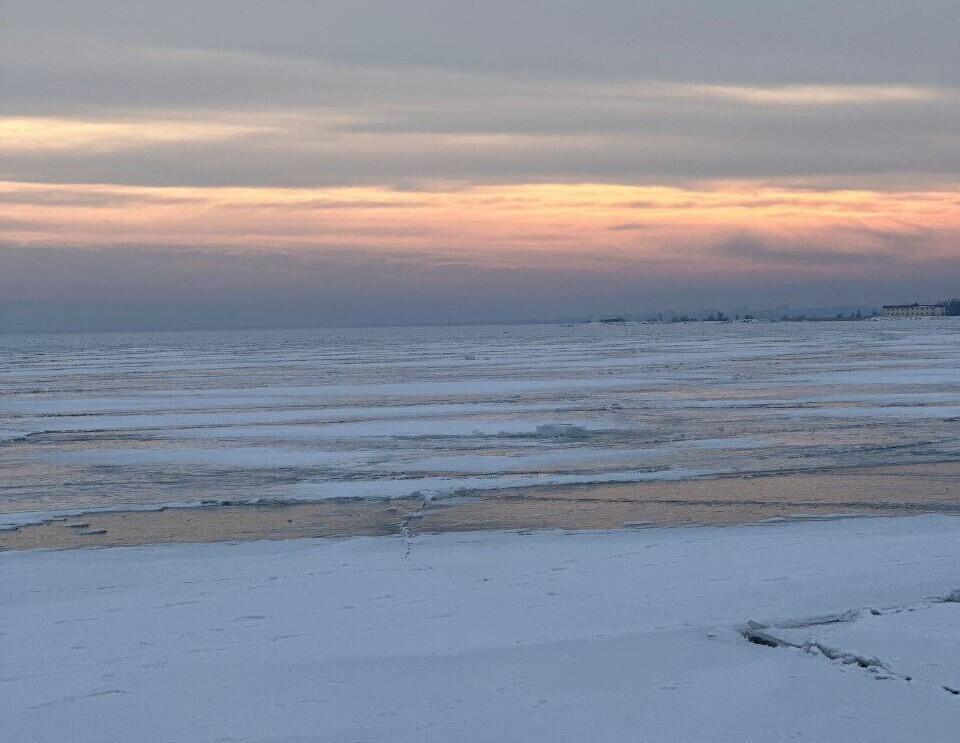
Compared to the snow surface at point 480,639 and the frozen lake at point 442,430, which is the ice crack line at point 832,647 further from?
the frozen lake at point 442,430

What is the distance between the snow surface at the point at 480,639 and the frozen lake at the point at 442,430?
3.11 metres

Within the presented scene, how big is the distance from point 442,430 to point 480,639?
34.2ft

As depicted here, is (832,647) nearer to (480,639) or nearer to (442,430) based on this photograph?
(480,639)

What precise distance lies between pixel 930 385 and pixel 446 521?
56.5ft

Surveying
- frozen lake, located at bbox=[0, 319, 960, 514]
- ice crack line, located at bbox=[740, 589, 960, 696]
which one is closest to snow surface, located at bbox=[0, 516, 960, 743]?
ice crack line, located at bbox=[740, 589, 960, 696]

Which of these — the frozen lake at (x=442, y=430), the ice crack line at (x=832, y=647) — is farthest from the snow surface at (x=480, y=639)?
the frozen lake at (x=442, y=430)

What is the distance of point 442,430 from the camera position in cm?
1617

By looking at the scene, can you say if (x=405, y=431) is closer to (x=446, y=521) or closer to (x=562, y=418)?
(x=562, y=418)

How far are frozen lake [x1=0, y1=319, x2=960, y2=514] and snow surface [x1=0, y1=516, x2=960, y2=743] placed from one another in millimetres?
3114

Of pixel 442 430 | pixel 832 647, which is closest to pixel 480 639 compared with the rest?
pixel 832 647

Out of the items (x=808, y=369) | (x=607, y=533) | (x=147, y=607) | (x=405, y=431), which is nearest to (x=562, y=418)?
(x=405, y=431)

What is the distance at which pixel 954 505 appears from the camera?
9.65 metres

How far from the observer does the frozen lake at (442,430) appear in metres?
11.7

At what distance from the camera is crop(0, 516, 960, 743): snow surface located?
15.4ft
